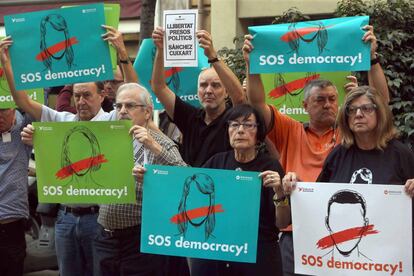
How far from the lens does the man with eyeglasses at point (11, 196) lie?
6281 millimetres

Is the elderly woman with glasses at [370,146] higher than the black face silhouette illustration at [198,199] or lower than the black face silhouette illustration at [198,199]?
higher

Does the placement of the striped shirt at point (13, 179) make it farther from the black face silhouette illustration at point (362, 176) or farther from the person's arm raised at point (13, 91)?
the black face silhouette illustration at point (362, 176)

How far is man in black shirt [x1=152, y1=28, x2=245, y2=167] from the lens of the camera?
18.0 feet

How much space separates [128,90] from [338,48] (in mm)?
1337

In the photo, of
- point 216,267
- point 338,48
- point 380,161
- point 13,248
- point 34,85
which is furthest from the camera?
point 13,248

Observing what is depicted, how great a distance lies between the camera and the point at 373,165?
464cm

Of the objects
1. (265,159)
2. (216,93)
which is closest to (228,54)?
(216,93)

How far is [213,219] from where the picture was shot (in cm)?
490

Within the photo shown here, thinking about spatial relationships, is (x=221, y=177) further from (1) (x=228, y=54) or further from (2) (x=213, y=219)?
(1) (x=228, y=54)

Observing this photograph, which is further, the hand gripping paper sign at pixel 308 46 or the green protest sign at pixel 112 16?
the green protest sign at pixel 112 16

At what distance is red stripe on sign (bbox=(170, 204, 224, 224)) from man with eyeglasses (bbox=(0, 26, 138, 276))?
88cm

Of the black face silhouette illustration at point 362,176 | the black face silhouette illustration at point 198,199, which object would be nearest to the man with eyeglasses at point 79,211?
the black face silhouette illustration at point 198,199

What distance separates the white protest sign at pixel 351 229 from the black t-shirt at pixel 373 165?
98mm

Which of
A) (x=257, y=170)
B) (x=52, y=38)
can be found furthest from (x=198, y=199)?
(x=52, y=38)
